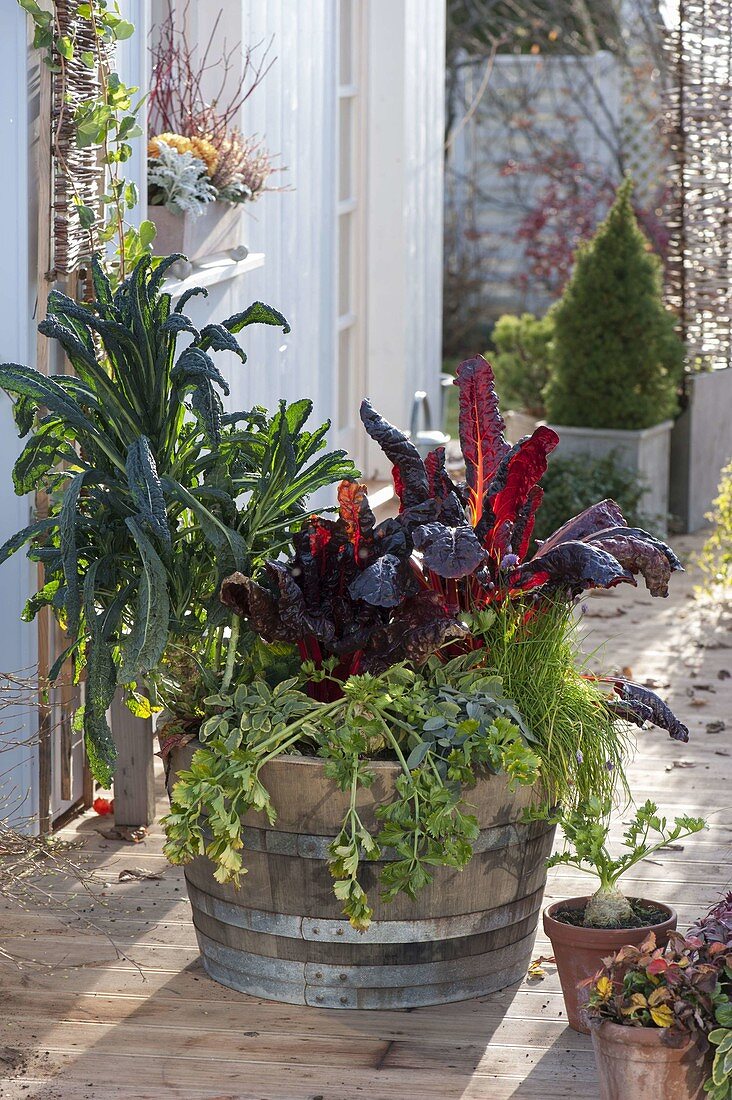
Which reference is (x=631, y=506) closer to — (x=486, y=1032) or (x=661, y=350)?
(x=661, y=350)

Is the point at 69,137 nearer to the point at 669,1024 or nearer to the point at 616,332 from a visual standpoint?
the point at 669,1024

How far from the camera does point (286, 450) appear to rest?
2.88 m

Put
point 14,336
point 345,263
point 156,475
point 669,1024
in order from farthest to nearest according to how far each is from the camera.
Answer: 1. point 345,263
2. point 14,336
3. point 156,475
4. point 669,1024

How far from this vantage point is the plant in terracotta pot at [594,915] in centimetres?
271

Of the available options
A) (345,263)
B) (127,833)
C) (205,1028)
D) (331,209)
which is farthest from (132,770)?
(345,263)

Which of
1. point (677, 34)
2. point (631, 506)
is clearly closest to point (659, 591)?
point (631, 506)

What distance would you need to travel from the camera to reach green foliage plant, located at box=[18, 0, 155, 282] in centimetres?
333

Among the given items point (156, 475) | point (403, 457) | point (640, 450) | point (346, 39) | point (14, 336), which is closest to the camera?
point (156, 475)

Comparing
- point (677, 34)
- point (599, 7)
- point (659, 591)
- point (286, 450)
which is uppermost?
point (599, 7)

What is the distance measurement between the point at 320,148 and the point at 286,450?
331cm

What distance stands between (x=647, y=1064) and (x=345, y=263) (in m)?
5.14

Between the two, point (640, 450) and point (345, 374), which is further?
point (640, 450)

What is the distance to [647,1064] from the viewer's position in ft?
7.82

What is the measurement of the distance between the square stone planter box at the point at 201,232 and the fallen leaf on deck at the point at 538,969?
86.7 inches
